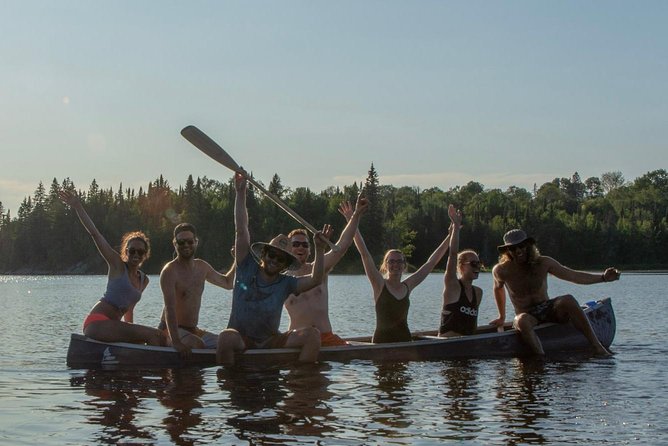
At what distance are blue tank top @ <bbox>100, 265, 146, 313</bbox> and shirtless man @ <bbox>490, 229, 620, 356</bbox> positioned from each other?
4.82 metres

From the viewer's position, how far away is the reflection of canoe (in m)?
12.2

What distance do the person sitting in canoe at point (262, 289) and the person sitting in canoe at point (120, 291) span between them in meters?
1.33

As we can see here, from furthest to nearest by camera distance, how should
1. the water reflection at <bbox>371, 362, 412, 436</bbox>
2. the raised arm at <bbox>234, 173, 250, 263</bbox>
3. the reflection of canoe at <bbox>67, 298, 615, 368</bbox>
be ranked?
the reflection of canoe at <bbox>67, 298, 615, 368</bbox> → the raised arm at <bbox>234, 173, 250, 263</bbox> → the water reflection at <bbox>371, 362, 412, 436</bbox>

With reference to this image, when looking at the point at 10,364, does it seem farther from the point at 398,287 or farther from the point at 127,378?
the point at 398,287

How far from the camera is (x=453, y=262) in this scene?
12930 mm

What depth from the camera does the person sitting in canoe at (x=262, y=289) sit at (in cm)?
1083

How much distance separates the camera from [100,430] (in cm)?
852

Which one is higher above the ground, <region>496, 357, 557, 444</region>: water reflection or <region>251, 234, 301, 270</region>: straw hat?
<region>251, 234, 301, 270</region>: straw hat

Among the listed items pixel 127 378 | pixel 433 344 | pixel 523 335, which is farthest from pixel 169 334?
pixel 523 335

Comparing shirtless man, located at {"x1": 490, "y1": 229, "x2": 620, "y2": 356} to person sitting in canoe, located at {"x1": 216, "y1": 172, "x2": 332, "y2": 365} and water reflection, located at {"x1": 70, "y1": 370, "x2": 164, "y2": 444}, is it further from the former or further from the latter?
water reflection, located at {"x1": 70, "y1": 370, "x2": 164, "y2": 444}

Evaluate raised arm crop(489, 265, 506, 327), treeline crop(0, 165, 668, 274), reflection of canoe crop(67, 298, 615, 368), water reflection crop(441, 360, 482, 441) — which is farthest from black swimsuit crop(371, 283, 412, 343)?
treeline crop(0, 165, 668, 274)

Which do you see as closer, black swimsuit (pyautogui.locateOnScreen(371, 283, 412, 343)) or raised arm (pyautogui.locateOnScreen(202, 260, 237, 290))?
raised arm (pyautogui.locateOnScreen(202, 260, 237, 290))

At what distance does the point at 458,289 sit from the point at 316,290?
2201 millimetres

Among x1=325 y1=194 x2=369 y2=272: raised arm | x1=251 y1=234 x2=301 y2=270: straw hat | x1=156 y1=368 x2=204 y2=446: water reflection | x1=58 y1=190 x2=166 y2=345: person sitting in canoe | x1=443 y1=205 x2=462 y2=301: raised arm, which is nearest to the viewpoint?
x1=156 y1=368 x2=204 y2=446: water reflection
